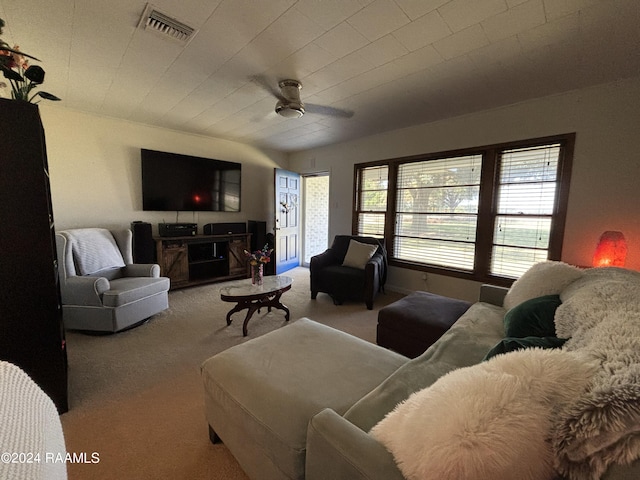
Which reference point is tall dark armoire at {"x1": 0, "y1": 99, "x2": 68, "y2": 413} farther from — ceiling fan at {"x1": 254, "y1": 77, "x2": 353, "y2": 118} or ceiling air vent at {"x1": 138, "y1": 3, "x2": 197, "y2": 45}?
ceiling fan at {"x1": 254, "y1": 77, "x2": 353, "y2": 118}

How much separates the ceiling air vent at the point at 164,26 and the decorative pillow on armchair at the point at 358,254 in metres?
2.91

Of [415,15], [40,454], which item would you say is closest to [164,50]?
[415,15]

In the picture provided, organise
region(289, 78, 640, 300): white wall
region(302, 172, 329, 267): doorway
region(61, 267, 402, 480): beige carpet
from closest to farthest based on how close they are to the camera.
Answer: region(61, 267, 402, 480): beige carpet → region(289, 78, 640, 300): white wall → region(302, 172, 329, 267): doorway

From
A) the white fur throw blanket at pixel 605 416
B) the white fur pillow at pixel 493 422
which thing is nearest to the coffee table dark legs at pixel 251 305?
the white fur pillow at pixel 493 422

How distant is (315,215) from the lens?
6.59 m

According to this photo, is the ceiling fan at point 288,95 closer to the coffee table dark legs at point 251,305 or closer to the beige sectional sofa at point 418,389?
the coffee table dark legs at point 251,305

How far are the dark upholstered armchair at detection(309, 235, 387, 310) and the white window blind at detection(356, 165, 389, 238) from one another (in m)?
0.56

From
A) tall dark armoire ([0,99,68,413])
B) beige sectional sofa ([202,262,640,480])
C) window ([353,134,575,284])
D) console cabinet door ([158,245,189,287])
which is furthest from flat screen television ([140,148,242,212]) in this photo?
beige sectional sofa ([202,262,640,480])

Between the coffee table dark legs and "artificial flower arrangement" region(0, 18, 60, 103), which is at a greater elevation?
"artificial flower arrangement" region(0, 18, 60, 103)

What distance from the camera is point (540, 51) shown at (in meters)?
2.03

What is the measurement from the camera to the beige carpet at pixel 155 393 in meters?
1.31

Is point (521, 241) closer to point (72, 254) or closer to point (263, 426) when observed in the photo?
point (263, 426)

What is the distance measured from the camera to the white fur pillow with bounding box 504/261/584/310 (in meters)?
1.62

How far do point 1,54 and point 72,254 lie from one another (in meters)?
1.93
